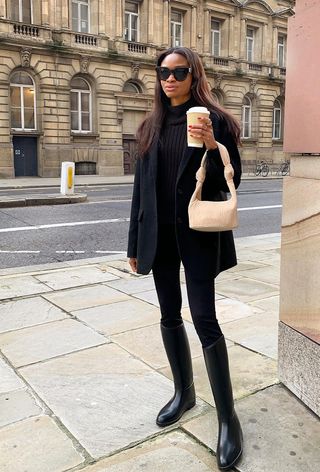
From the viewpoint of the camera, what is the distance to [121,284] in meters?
5.65

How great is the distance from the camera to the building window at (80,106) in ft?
89.6

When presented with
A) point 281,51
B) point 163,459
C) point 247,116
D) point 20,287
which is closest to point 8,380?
point 163,459

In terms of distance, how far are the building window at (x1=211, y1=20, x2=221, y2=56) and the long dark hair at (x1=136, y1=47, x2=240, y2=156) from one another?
33.5 metres

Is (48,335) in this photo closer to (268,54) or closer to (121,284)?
(121,284)

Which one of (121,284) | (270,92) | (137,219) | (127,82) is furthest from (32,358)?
(270,92)

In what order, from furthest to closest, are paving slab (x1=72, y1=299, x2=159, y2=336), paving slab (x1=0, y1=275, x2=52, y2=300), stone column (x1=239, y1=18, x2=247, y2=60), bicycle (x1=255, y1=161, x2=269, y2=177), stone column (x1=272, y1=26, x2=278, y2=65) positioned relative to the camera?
stone column (x1=272, y1=26, x2=278, y2=65), stone column (x1=239, y1=18, x2=247, y2=60), bicycle (x1=255, y1=161, x2=269, y2=177), paving slab (x1=0, y1=275, x2=52, y2=300), paving slab (x1=72, y1=299, x2=159, y2=336)

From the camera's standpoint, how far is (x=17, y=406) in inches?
113

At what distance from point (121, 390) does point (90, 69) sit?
26469mm

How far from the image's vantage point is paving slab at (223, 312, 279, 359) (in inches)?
146

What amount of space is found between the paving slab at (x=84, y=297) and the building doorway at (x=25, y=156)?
2205cm

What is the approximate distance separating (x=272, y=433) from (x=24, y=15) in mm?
27134

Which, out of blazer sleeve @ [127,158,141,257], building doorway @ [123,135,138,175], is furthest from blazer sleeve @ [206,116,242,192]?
building doorway @ [123,135,138,175]

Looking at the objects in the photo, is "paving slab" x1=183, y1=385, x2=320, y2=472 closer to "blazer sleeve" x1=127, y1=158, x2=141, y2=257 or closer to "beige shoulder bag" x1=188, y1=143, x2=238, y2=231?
"blazer sleeve" x1=127, y1=158, x2=141, y2=257

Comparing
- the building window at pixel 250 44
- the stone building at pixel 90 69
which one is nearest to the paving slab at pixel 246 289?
the stone building at pixel 90 69
